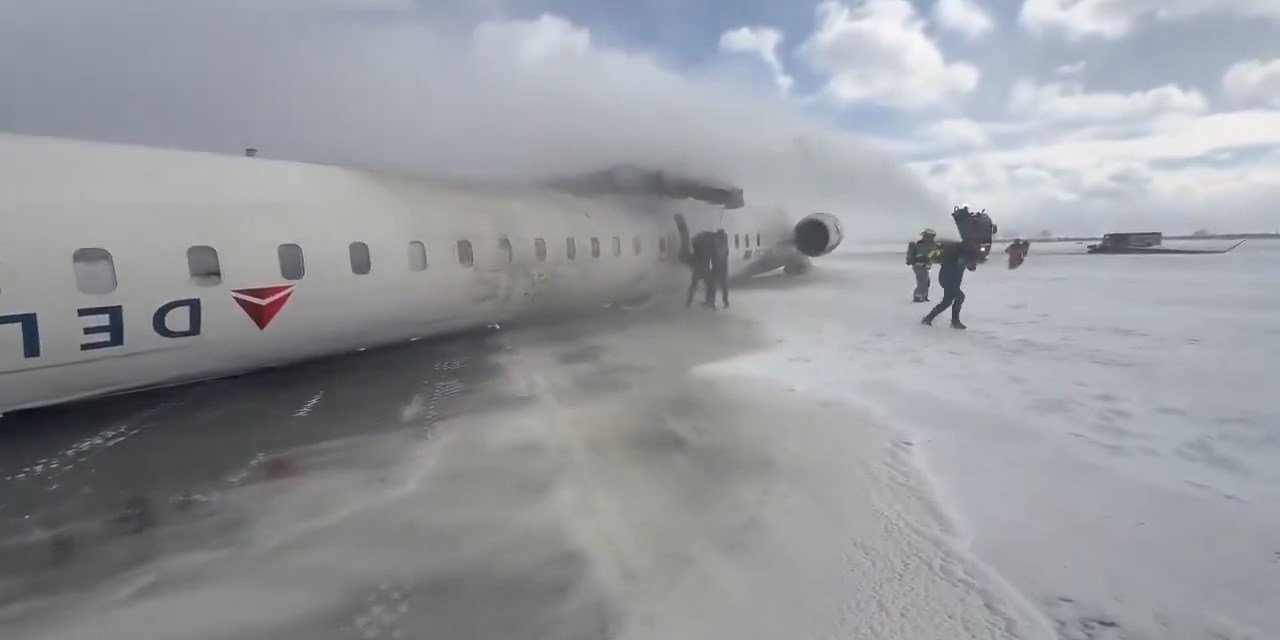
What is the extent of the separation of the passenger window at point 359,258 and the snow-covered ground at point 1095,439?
3.78m

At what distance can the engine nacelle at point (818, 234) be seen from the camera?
1644 cm

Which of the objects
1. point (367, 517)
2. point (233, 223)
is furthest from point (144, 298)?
point (367, 517)

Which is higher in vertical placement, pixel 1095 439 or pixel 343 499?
pixel 1095 439

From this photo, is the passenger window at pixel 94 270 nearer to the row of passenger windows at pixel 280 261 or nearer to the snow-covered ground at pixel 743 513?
the row of passenger windows at pixel 280 261

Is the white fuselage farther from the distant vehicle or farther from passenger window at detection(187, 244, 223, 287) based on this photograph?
the distant vehicle

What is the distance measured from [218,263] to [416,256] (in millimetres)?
2022

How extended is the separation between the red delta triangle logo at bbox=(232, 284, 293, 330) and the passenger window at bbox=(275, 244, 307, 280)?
0.11 metres

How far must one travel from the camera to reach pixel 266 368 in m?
6.49

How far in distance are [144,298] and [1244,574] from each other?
7.14 m

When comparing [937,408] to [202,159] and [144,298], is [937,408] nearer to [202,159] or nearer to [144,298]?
[144,298]

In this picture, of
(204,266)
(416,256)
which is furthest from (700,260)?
(204,266)

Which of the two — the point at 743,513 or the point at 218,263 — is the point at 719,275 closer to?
the point at 218,263

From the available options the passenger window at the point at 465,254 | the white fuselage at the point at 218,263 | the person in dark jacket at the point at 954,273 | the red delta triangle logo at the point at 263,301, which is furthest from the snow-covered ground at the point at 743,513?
the person in dark jacket at the point at 954,273

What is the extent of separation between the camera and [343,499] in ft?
12.6
